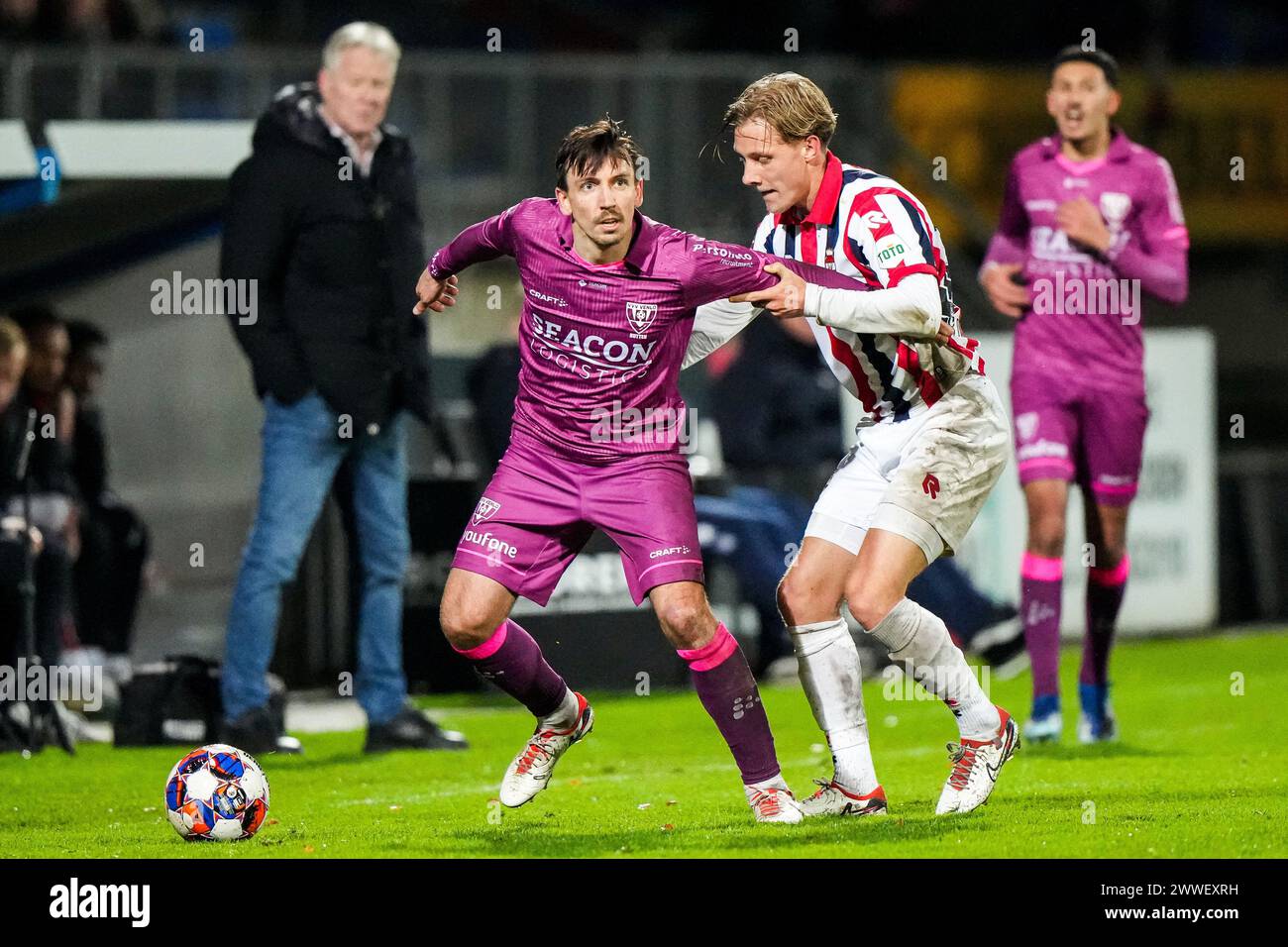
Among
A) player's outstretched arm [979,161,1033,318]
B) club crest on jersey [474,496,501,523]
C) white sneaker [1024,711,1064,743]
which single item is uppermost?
player's outstretched arm [979,161,1033,318]

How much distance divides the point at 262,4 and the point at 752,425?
8.24m

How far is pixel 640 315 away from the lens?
20.6 feet

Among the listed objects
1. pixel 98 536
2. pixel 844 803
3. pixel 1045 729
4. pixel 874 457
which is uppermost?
pixel 874 457

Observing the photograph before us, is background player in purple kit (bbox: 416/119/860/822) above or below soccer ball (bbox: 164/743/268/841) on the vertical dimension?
above

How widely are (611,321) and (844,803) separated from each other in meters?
1.58

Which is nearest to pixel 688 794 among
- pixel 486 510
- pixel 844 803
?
pixel 844 803

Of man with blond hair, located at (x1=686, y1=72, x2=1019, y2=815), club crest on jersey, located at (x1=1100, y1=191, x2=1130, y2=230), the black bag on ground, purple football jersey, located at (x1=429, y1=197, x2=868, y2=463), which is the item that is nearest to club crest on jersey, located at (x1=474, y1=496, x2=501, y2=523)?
purple football jersey, located at (x1=429, y1=197, x2=868, y2=463)

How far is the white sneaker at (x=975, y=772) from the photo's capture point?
6.42m

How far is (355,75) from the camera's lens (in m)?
8.49

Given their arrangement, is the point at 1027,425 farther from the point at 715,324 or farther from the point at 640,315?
the point at 640,315

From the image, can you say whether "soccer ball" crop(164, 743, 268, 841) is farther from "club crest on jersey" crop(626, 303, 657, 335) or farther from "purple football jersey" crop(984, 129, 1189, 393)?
"purple football jersey" crop(984, 129, 1189, 393)

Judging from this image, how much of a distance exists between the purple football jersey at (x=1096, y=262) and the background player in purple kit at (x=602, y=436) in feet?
8.06

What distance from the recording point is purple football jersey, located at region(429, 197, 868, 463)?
6.25 meters
